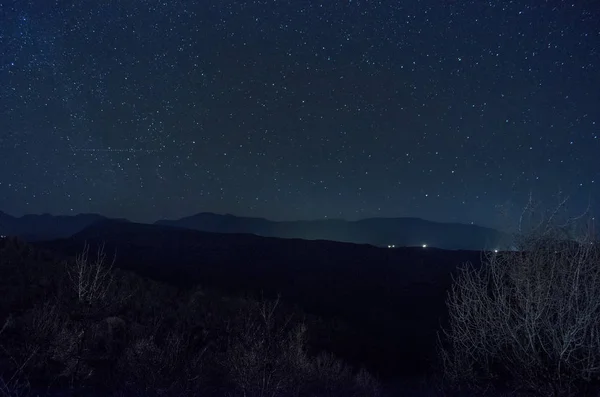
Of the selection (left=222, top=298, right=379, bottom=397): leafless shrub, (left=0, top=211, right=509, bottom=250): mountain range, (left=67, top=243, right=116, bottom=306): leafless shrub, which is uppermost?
(left=0, top=211, right=509, bottom=250): mountain range

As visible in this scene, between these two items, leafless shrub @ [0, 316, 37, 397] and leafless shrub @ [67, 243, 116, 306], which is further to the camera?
leafless shrub @ [67, 243, 116, 306]

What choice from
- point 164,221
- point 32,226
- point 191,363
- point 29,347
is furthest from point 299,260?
point 164,221

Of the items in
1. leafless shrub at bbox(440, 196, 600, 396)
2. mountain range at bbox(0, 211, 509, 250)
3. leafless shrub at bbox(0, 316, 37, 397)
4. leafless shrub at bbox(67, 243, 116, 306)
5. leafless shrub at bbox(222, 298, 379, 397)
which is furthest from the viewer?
mountain range at bbox(0, 211, 509, 250)

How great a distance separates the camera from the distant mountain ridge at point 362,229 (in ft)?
568

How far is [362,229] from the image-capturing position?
613 ft

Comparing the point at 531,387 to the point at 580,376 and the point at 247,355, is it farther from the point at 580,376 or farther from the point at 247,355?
the point at 247,355

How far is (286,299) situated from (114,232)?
31.1 m

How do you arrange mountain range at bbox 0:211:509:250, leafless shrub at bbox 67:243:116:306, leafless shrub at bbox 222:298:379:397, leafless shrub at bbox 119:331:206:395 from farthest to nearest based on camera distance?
1. mountain range at bbox 0:211:509:250
2. leafless shrub at bbox 67:243:116:306
3. leafless shrub at bbox 222:298:379:397
4. leafless shrub at bbox 119:331:206:395

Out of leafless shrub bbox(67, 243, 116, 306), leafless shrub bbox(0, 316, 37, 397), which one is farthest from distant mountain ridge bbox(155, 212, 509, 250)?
leafless shrub bbox(0, 316, 37, 397)

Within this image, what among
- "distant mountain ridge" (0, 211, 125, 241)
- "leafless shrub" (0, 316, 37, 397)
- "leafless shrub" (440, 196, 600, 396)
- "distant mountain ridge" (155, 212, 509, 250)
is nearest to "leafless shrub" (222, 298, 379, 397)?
"leafless shrub" (0, 316, 37, 397)

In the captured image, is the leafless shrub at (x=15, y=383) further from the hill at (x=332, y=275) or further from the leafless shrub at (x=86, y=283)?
the hill at (x=332, y=275)

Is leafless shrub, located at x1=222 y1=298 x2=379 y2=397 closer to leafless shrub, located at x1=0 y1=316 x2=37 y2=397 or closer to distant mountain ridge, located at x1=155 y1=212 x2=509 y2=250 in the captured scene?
leafless shrub, located at x1=0 y1=316 x2=37 y2=397

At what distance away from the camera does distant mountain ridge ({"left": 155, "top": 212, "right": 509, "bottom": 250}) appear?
568ft

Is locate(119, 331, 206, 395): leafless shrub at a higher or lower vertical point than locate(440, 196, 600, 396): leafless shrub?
lower
